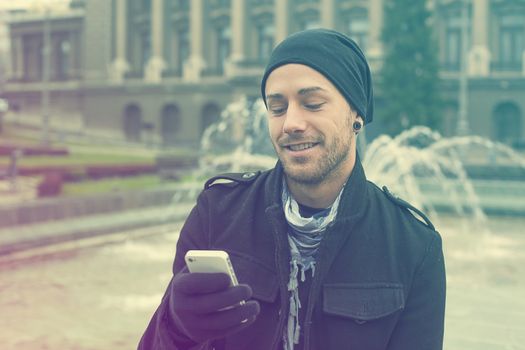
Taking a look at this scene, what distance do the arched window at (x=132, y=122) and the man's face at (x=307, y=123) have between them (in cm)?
5513

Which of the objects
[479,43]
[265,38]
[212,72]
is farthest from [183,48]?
[479,43]

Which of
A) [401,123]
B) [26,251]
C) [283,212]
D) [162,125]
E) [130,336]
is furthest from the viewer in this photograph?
[162,125]

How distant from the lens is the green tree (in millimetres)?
37938

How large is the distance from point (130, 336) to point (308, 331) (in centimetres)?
515

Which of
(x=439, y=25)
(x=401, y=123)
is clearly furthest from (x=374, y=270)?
(x=439, y=25)

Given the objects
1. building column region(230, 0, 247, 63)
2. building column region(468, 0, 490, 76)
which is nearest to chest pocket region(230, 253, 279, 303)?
building column region(468, 0, 490, 76)

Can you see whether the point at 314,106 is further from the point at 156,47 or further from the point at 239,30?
the point at 156,47

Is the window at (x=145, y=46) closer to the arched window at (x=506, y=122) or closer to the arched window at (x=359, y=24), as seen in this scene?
the arched window at (x=359, y=24)

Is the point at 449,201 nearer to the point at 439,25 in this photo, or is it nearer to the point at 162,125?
the point at 439,25

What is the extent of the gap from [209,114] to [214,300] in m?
51.4

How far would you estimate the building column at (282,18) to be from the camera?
169 ft

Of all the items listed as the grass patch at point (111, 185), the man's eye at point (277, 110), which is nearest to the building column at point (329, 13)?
the grass patch at point (111, 185)

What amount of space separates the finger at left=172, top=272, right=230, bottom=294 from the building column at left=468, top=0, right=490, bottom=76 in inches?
1768

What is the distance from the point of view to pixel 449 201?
17.7m
